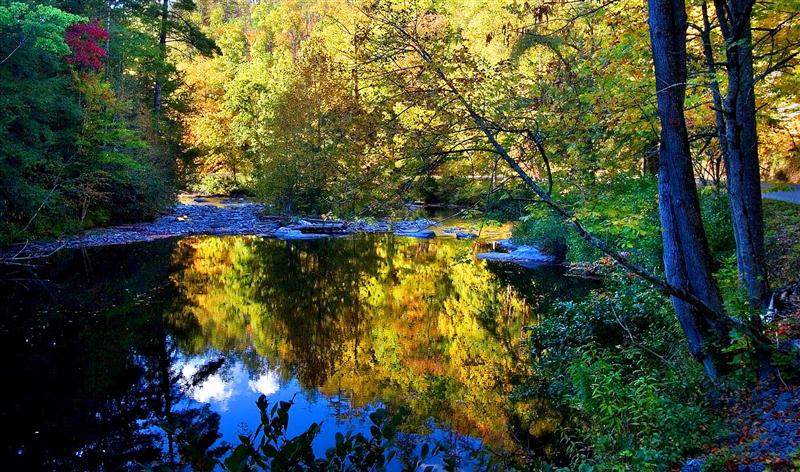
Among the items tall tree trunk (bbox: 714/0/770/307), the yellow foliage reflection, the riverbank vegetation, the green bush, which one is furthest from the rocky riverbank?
tall tree trunk (bbox: 714/0/770/307)

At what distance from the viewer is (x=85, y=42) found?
64.6 ft

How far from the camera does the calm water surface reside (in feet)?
22.8

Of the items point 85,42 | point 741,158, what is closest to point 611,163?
point 741,158

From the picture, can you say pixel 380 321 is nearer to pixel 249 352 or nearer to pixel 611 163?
pixel 249 352

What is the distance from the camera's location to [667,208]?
5.60 m

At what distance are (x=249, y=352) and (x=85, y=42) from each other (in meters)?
15.4

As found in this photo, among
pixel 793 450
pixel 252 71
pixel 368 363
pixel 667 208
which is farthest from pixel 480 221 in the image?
pixel 252 71

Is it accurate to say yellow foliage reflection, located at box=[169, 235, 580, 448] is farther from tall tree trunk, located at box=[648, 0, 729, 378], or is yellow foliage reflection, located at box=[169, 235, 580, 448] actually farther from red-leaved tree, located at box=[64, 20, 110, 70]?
red-leaved tree, located at box=[64, 20, 110, 70]

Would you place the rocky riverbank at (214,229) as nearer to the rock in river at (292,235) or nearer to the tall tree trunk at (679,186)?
the rock in river at (292,235)

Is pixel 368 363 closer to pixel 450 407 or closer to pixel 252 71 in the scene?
pixel 450 407

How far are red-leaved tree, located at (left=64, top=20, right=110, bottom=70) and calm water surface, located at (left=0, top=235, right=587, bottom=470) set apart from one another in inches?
292

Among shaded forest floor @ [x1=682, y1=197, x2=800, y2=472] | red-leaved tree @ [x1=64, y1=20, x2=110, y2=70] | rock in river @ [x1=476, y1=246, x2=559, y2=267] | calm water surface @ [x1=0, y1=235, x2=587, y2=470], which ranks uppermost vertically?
red-leaved tree @ [x1=64, y1=20, x2=110, y2=70]

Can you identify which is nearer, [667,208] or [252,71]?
[667,208]

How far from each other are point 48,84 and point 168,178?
9.78 metres
